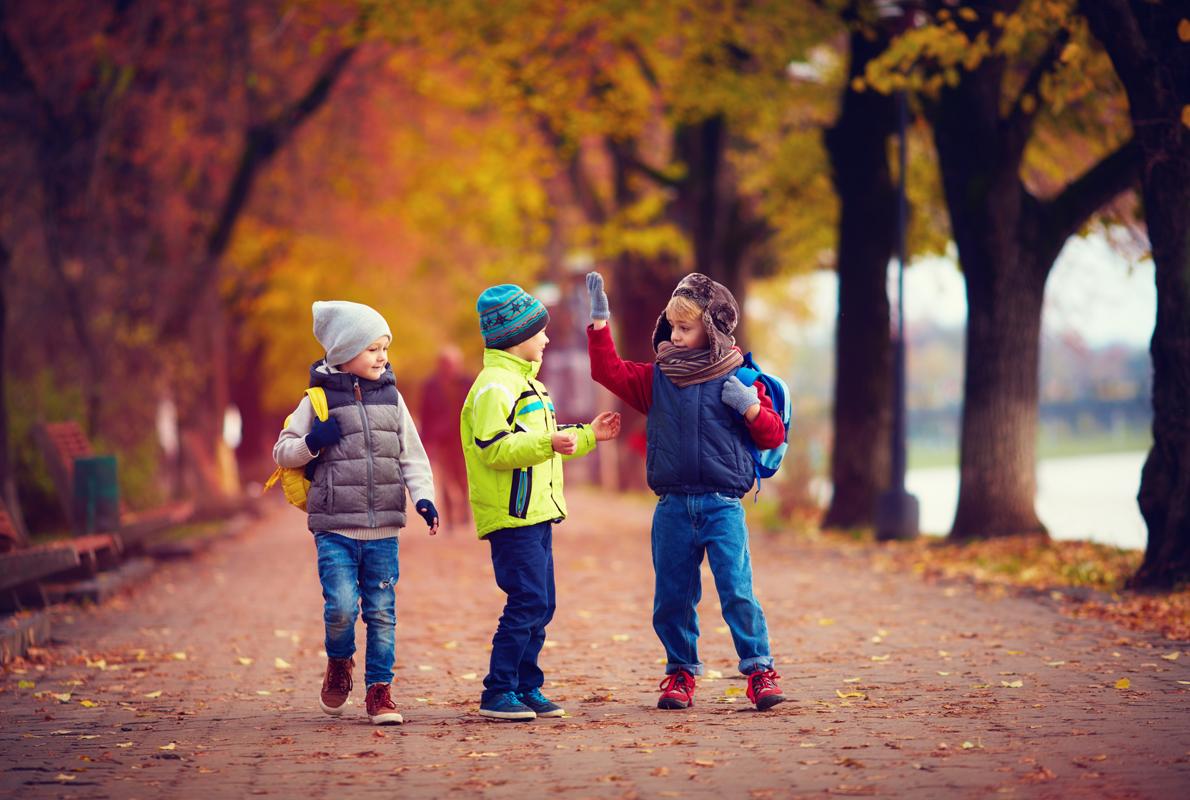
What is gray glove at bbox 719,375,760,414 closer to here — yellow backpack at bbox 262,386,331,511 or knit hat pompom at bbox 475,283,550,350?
knit hat pompom at bbox 475,283,550,350

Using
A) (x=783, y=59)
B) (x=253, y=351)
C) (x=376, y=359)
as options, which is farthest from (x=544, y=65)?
(x=253, y=351)

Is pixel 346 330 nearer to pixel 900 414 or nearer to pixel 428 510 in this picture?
pixel 428 510

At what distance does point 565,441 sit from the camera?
6.47 metres

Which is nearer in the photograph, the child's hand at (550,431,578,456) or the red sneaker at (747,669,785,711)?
the child's hand at (550,431,578,456)

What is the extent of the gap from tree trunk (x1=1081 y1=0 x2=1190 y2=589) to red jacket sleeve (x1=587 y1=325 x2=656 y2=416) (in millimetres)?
4861

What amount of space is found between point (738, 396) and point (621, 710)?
1.44 m

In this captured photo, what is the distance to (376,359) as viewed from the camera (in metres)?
6.89

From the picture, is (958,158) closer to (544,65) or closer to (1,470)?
(544,65)

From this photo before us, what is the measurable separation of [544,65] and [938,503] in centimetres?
1199

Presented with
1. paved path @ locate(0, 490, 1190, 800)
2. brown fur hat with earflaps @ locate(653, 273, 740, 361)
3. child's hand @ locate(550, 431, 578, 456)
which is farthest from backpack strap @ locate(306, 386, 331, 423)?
brown fur hat with earflaps @ locate(653, 273, 740, 361)

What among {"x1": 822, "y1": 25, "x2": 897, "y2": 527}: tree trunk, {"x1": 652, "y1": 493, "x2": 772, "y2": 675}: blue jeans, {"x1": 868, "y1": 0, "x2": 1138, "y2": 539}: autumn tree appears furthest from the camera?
{"x1": 822, "y1": 25, "x2": 897, "y2": 527}: tree trunk

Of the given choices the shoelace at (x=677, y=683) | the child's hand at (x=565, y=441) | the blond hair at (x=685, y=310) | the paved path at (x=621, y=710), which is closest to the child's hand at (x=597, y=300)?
the blond hair at (x=685, y=310)

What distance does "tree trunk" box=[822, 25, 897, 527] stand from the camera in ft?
57.6

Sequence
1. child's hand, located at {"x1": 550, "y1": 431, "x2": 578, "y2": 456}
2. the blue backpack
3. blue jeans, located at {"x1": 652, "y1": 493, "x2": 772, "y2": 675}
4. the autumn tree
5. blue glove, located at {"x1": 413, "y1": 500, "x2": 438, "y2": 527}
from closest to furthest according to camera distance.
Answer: child's hand, located at {"x1": 550, "y1": 431, "x2": 578, "y2": 456} → blue glove, located at {"x1": 413, "y1": 500, "x2": 438, "y2": 527} → blue jeans, located at {"x1": 652, "y1": 493, "x2": 772, "y2": 675} → the blue backpack → the autumn tree
